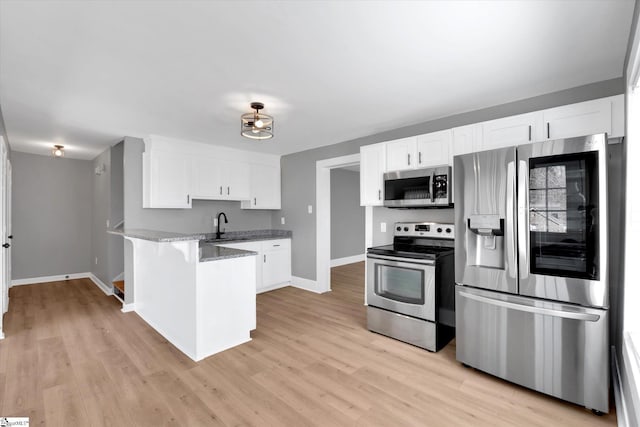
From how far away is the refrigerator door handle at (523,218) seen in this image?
221cm

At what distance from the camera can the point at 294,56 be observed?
6.89 ft

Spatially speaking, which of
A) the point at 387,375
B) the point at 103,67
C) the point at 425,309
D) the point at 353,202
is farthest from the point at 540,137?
the point at 353,202

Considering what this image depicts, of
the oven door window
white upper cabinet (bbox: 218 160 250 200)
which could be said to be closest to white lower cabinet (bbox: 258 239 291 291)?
white upper cabinet (bbox: 218 160 250 200)

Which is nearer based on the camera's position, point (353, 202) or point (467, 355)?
point (467, 355)

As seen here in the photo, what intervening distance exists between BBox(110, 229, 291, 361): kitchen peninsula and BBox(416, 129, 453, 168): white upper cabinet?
2032 mm

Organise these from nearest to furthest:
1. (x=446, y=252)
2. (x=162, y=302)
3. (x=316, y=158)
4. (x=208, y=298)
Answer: (x=208, y=298), (x=446, y=252), (x=162, y=302), (x=316, y=158)

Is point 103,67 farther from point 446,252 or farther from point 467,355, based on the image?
point 467,355

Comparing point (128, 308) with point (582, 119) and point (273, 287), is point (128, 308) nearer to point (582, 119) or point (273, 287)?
point (273, 287)

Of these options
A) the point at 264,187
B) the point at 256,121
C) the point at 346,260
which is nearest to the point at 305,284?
the point at 264,187

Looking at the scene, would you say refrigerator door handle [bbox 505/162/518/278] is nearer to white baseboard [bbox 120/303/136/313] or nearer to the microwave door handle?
the microwave door handle

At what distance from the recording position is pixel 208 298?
8.94 ft

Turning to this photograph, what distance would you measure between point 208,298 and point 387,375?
65.5 inches

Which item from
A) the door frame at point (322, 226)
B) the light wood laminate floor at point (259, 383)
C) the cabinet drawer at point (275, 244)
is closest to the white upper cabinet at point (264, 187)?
the cabinet drawer at point (275, 244)

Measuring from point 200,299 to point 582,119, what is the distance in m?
Result: 3.41
